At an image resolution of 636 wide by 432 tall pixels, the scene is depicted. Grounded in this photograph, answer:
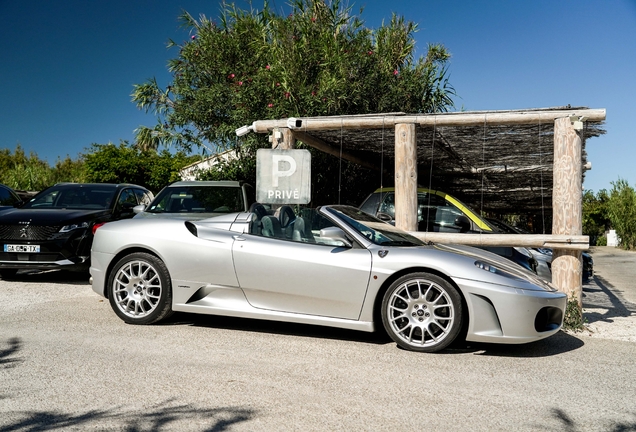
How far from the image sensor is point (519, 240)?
707cm

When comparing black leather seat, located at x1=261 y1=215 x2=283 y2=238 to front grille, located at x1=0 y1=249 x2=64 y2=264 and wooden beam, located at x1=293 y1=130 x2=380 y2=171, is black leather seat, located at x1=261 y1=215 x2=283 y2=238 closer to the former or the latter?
wooden beam, located at x1=293 y1=130 x2=380 y2=171

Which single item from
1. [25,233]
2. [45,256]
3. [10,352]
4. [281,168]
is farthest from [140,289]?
[25,233]

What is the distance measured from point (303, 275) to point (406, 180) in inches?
121

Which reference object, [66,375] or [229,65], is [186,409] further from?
[229,65]

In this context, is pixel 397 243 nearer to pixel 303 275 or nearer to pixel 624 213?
pixel 303 275

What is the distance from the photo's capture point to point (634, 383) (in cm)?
451

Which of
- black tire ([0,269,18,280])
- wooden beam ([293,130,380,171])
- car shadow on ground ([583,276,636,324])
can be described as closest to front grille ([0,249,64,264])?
black tire ([0,269,18,280])

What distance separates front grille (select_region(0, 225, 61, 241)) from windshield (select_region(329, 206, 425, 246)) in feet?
17.3

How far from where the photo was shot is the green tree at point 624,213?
28.1 m

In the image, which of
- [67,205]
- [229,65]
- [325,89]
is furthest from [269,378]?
[229,65]

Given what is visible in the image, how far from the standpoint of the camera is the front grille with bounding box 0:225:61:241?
9.01 m

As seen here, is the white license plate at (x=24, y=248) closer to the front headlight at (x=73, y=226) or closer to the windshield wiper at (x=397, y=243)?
the front headlight at (x=73, y=226)

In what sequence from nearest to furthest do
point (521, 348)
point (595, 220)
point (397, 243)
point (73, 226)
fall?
point (521, 348) < point (397, 243) < point (73, 226) < point (595, 220)

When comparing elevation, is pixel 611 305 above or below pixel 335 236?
below
